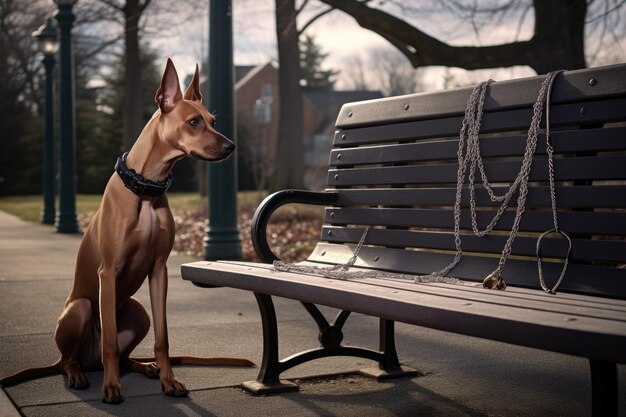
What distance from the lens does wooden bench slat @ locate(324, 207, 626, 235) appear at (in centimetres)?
334

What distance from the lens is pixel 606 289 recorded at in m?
3.25

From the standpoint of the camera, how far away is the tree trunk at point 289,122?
2447cm

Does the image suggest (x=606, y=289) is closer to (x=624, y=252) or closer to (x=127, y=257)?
(x=624, y=252)

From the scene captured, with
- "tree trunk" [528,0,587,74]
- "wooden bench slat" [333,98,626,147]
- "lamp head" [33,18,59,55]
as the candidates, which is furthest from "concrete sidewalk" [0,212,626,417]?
"lamp head" [33,18,59,55]

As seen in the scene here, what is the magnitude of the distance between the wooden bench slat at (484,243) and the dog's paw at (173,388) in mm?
1173

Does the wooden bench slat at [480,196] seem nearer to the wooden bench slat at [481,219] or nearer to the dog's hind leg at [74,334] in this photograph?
the wooden bench slat at [481,219]

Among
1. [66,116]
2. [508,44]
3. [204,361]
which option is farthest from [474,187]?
[66,116]

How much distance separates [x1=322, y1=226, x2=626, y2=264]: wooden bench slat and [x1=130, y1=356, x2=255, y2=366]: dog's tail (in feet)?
2.55

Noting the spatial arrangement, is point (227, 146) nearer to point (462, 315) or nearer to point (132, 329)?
point (132, 329)

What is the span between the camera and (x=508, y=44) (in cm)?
1179

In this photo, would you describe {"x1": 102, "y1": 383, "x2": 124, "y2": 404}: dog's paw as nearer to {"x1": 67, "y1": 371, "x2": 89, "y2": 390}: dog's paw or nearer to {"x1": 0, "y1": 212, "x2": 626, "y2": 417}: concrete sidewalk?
{"x1": 0, "y1": 212, "x2": 626, "y2": 417}: concrete sidewalk

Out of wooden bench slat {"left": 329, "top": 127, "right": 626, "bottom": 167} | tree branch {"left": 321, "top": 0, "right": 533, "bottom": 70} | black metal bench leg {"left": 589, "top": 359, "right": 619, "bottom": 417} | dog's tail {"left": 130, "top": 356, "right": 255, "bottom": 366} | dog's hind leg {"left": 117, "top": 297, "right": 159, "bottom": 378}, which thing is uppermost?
tree branch {"left": 321, "top": 0, "right": 533, "bottom": 70}

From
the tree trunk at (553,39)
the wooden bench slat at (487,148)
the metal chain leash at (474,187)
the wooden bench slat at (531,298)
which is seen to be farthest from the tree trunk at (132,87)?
the wooden bench slat at (531,298)

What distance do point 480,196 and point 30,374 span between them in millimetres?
2192
